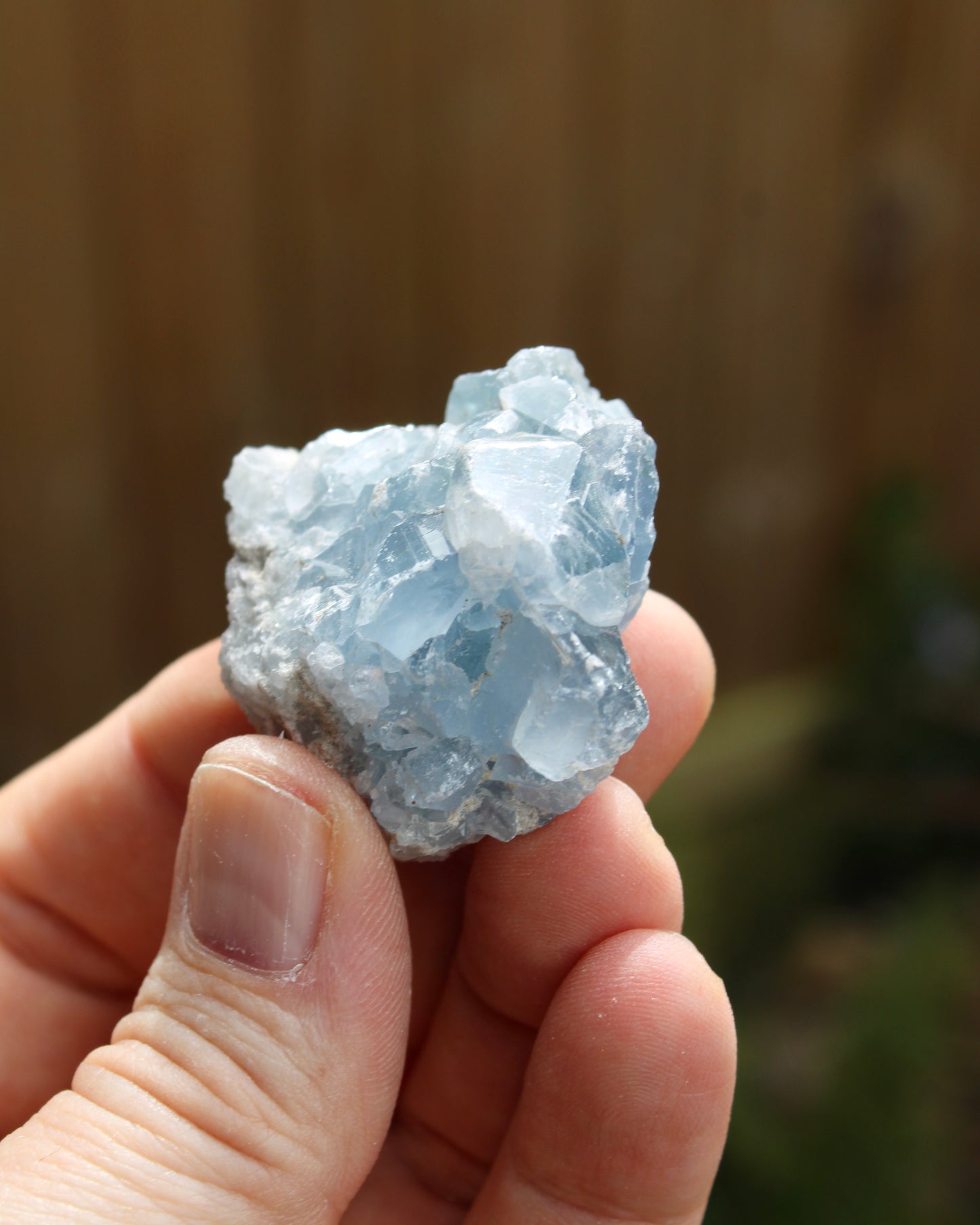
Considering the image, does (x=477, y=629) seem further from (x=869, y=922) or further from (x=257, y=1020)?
(x=869, y=922)

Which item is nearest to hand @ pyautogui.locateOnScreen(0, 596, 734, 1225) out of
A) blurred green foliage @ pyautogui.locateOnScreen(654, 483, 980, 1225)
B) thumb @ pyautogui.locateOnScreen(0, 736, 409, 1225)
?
thumb @ pyautogui.locateOnScreen(0, 736, 409, 1225)

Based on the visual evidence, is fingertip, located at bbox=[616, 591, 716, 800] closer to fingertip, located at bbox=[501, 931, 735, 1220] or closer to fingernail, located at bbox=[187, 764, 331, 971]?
fingertip, located at bbox=[501, 931, 735, 1220]

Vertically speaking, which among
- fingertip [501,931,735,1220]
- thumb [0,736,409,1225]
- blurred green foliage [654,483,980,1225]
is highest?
thumb [0,736,409,1225]

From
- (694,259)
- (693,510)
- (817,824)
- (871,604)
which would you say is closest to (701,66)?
(694,259)

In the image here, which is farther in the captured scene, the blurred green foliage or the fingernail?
the blurred green foliage

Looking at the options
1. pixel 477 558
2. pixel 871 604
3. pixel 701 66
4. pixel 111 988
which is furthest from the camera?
pixel 871 604

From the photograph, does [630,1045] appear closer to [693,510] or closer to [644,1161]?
[644,1161]

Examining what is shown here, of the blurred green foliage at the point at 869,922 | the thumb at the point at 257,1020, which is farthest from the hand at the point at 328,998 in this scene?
the blurred green foliage at the point at 869,922

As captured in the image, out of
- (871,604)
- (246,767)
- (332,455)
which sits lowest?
(871,604)

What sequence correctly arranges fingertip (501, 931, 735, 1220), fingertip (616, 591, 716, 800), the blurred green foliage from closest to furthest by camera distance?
Answer: fingertip (501, 931, 735, 1220), fingertip (616, 591, 716, 800), the blurred green foliage
